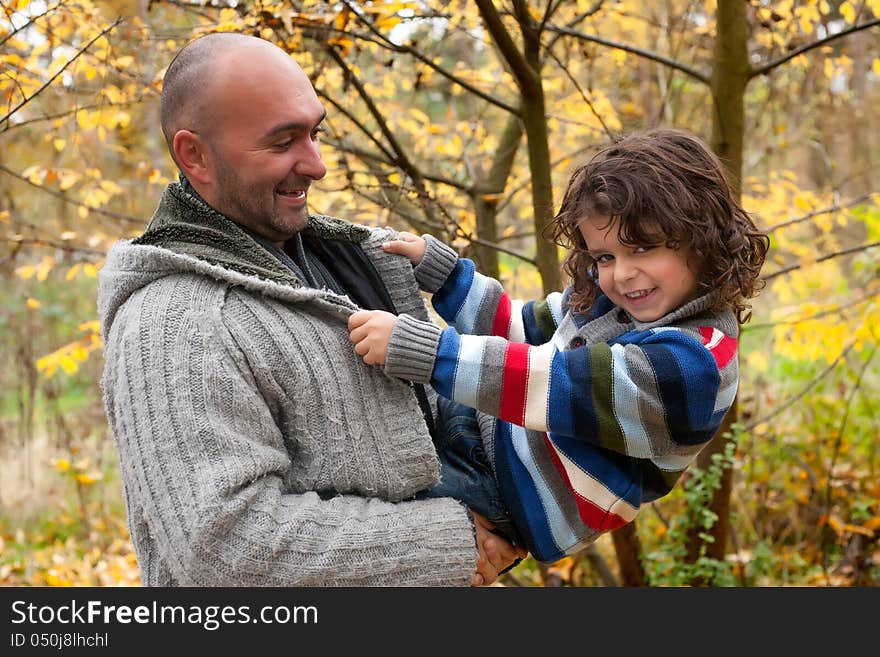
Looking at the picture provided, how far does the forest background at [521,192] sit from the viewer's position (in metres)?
3.52

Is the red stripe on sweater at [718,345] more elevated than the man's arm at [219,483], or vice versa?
the red stripe on sweater at [718,345]

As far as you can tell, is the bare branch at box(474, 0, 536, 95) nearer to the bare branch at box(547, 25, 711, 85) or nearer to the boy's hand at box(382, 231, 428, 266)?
the bare branch at box(547, 25, 711, 85)

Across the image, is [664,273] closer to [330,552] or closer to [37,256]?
[330,552]

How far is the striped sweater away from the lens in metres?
1.89

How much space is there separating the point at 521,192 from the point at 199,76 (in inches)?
168

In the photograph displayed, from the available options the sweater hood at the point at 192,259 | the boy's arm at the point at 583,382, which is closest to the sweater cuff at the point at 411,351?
the boy's arm at the point at 583,382

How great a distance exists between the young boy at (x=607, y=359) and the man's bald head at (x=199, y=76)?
54 cm

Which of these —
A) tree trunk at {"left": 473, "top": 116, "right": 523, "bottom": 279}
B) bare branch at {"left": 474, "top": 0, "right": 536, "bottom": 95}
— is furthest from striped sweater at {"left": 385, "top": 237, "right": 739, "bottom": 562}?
tree trunk at {"left": 473, "top": 116, "right": 523, "bottom": 279}

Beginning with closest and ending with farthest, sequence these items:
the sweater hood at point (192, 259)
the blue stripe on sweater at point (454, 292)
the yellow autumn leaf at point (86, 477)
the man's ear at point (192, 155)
→ the sweater hood at point (192, 259) → the man's ear at point (192, 155) → the blue stripe on sweater at point (454, 292) → the yellow autumn leaf at point (86, 477)

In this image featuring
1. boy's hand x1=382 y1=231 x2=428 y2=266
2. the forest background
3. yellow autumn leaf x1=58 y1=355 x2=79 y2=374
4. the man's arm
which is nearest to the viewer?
the man's arm

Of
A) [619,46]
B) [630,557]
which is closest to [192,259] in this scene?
[619,46]

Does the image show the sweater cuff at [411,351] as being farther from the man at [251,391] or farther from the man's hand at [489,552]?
the man's hand at [489,552]

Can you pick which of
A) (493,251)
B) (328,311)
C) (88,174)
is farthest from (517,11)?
(88,174)

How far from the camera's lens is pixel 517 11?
312 cm
